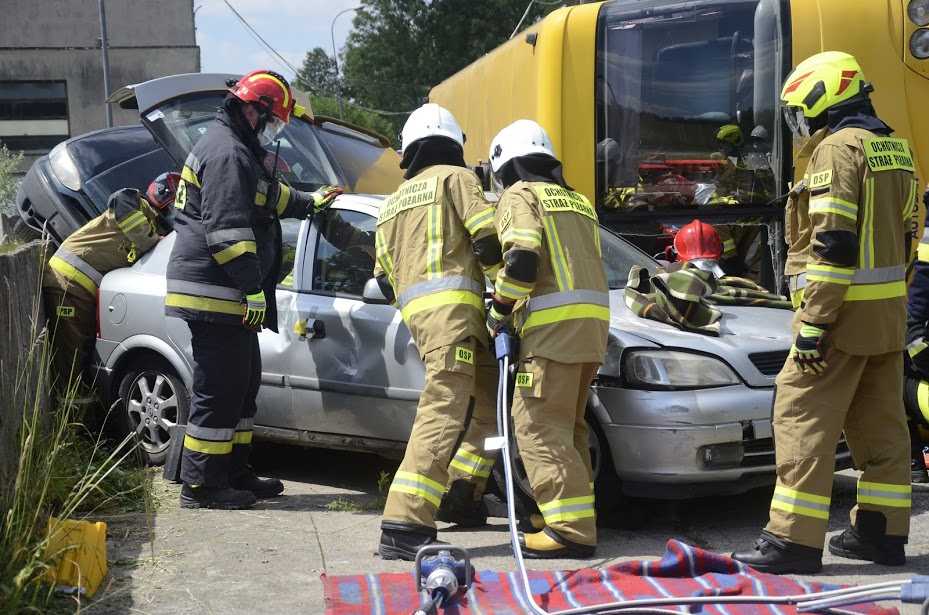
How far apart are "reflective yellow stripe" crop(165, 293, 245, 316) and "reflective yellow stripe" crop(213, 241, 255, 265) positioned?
26cm

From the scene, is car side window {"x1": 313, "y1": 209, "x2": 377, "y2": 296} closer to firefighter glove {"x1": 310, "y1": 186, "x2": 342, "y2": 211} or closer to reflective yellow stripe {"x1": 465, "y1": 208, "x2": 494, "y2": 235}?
firefighter glove {"x1": 310, "y1": 186, "x2": 342, "y2": 211}

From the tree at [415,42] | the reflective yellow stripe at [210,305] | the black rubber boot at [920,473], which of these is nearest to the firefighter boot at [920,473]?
the black rubber boot at [920,473]

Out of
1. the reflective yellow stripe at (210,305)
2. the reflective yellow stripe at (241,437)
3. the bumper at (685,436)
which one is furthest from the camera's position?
the reflective yellow stripe at (241,437)

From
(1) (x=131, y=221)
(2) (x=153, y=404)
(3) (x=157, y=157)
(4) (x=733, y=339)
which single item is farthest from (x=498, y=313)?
(3) (x=157, y=157)

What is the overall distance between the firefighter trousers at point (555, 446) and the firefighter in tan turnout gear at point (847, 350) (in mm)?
665

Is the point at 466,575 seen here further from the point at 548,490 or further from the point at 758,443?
the point at 758,443

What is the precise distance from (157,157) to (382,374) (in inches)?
183

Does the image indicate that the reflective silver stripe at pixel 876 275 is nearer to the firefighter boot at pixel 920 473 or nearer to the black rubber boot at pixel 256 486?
the firefighter boot at pixel 920 473

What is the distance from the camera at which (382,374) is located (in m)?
5.55

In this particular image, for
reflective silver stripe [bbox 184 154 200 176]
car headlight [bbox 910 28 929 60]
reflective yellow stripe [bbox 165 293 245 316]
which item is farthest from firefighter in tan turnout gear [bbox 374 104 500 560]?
car headlight [bbox 910 28 929 60]

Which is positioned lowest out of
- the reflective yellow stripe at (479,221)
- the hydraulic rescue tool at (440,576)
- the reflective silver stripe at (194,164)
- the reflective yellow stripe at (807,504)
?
the hydraulic rescue tool at (440,576)

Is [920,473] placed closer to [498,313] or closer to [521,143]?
[498,313]

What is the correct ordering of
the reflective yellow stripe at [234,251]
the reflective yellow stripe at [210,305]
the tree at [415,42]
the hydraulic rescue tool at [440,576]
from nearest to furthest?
the hydraulic rescue tool at [440,576], the reflective yellow stripe at [234,251], the reflective yellow stripe at [210,305], the tree at [415,42]

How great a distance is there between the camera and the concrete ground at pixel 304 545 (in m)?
4.26
